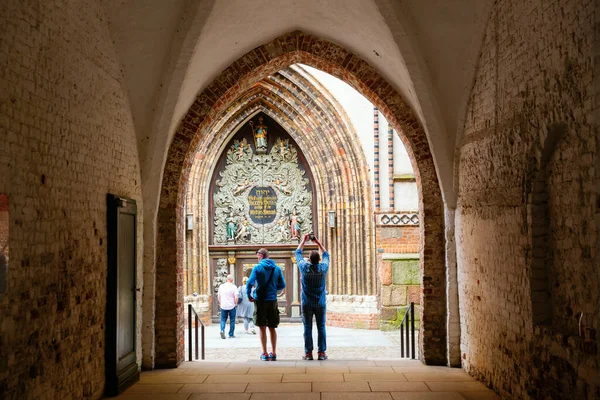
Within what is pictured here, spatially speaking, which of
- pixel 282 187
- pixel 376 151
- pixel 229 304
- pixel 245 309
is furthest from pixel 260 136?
pixel 229 304

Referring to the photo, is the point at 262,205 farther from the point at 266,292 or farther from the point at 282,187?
the point at 266,292

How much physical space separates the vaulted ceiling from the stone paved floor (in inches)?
77.1

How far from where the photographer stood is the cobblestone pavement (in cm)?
1032

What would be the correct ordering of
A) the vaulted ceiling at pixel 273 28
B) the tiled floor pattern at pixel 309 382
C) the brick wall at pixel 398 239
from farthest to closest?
1. the brick wall at pixel 398 239
2. the vaulted ceiling at pixel 273 28
3. the tiled floor pattern at pixel 309 382

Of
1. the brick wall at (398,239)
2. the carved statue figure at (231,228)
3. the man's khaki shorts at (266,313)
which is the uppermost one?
the carved statue figure at (231,228)

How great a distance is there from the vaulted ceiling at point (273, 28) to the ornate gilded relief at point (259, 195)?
7258 millimetres

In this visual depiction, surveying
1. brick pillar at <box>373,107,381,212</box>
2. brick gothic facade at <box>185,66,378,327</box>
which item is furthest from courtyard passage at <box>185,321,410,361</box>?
brick pillar at <box>373,107,381,212</box>

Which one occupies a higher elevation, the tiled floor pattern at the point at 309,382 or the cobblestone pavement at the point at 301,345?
the tiled floor pattern at the point at 309,382

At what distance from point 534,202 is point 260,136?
1059 cm

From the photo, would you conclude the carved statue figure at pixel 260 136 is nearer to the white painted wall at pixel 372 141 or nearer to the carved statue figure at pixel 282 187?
the carved statue figure at pixel 282 187

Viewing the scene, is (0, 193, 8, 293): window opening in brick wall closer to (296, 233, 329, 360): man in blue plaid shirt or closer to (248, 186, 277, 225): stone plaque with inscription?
(296, 233, 329, 360): man in blue plaid shirt

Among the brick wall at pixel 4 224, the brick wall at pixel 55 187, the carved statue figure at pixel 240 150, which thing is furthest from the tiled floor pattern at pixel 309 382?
the carved statue figure at pixel 240 150

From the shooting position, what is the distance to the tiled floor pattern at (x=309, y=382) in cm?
585

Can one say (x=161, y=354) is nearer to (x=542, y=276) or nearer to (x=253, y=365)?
(x=253, y=365)
